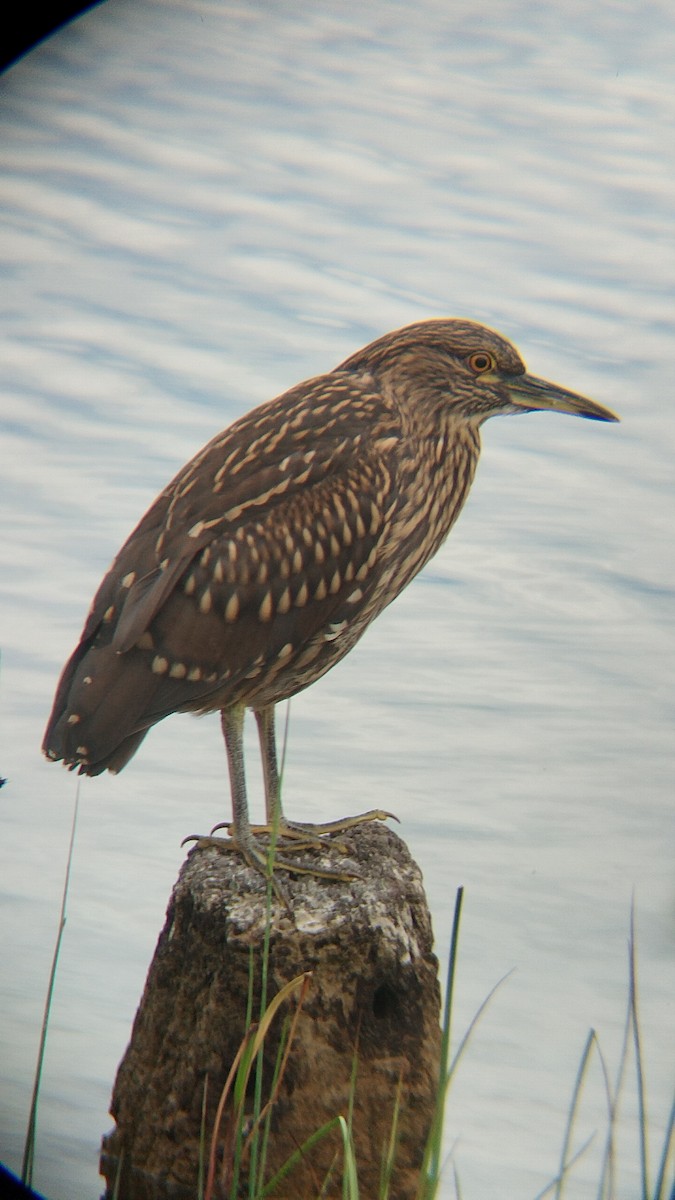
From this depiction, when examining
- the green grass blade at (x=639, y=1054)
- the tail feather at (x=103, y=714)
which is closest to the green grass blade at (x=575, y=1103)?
the green grass blade at (x=639, y=1054)

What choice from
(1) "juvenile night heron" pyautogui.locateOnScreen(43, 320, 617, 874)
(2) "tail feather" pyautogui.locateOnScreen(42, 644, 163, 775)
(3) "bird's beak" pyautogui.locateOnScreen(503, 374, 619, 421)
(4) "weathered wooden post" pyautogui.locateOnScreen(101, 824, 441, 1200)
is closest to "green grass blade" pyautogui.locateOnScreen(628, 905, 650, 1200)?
(4) "weathered wooden post" pyautogui.locateOnScreen(101, 824, 441, 1200)

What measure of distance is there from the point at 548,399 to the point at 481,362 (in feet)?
0.59

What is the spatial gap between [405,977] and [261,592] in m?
0.86

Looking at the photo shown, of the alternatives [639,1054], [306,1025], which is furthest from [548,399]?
[639,1054]

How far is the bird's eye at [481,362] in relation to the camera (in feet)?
10.1

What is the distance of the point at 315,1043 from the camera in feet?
8.38

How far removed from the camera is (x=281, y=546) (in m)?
2.89

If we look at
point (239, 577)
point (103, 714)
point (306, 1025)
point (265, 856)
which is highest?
point (239, 577)

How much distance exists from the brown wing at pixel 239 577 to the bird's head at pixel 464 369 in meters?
0.15

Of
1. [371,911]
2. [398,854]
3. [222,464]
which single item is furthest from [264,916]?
[222,464]

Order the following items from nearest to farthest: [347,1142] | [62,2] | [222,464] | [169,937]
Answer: [347,1142] → [62,2] → [169,937] → [222,464]

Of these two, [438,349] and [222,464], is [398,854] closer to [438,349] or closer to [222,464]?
[222,464]

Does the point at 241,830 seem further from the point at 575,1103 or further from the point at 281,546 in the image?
the point at 575,1103

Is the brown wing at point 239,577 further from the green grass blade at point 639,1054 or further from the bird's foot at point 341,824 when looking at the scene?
the green grass blade at point 639,1054
